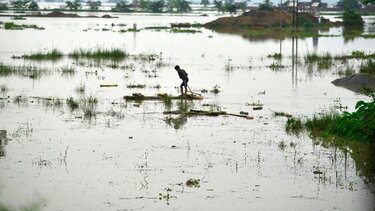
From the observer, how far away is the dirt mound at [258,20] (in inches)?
2747

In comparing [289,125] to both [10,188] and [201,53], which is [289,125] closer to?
[10,188]

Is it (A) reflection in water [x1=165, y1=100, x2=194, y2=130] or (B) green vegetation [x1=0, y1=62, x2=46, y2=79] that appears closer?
(A) reflection in water [x1=165, y1=100, x2=194, y2=130]

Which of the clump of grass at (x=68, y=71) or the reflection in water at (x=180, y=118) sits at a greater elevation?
the clump of grass at (x=68, y=71)

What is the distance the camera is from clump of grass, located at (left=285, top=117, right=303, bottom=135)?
13.3 metres

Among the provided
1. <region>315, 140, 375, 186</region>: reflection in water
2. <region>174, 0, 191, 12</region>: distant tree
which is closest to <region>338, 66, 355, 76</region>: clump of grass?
<region>315, 140, 375, 186</region>: reflection in water

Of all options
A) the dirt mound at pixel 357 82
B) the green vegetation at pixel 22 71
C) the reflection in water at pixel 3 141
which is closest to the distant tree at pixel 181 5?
the green vegetation at pixel 22 71

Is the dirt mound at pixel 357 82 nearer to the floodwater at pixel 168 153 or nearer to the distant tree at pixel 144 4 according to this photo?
the floodwater at pixel 168 153

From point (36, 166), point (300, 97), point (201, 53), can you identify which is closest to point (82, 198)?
point (36, 166)

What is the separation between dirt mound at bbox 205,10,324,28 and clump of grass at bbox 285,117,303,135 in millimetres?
55900

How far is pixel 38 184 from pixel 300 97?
1070cm

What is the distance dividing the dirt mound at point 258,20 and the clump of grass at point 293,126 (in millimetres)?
55900

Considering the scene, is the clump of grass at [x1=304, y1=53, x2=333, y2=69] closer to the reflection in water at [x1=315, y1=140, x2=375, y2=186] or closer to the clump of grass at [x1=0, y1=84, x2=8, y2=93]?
the clump of grass at [x1=0, y1=84, x2=8, y2=93]

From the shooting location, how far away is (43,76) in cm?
2258

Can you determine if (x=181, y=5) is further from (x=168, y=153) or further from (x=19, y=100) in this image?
(x=168, y=153)
